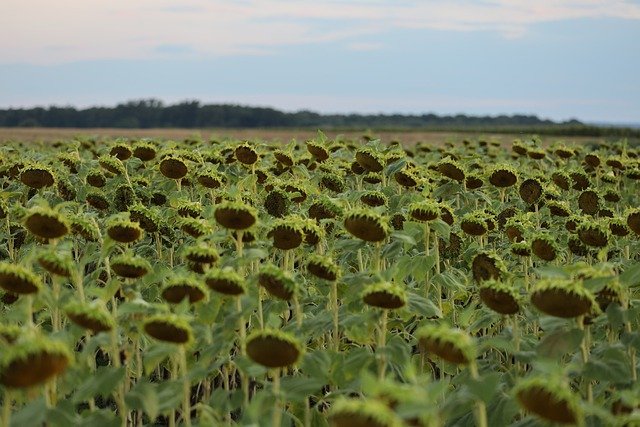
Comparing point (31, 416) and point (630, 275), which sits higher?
point (630, 275)

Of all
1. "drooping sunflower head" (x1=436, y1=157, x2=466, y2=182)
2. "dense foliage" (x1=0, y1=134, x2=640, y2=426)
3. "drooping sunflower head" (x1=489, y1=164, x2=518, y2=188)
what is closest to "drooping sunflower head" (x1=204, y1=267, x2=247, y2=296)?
"dense foliage" (x1=0, y1=134, x2=640, y2=426)

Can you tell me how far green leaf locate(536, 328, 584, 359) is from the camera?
7.55ft

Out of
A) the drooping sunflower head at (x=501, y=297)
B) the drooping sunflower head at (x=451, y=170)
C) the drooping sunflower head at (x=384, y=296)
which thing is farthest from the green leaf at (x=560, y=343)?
the drooping sunflower head at (x=451, y=170)

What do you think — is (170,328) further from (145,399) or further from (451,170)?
→ (451,170)

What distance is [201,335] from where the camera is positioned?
2.45 m

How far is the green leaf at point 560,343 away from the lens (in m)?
2.30

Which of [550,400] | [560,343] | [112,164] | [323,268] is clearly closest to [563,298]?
[560,343]

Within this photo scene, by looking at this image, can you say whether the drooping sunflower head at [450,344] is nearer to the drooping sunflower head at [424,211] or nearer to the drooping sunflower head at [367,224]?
the drooping sunflower head at [367,224]

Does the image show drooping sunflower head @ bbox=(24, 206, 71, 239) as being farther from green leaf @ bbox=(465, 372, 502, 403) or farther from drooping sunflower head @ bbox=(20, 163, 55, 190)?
drooping sunflower head @ bbox=(20, 163, 55, 190)

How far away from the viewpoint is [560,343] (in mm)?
2322

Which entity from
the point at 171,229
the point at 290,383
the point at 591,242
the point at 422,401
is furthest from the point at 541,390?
the point at 171,229

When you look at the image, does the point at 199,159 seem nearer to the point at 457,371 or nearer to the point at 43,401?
the point at 457,371

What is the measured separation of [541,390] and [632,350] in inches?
49.7

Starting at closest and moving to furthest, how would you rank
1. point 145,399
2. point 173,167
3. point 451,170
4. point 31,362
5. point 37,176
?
point 31,362 → point 145,399 → point 37,176 → point 173,167 → point 451,170
